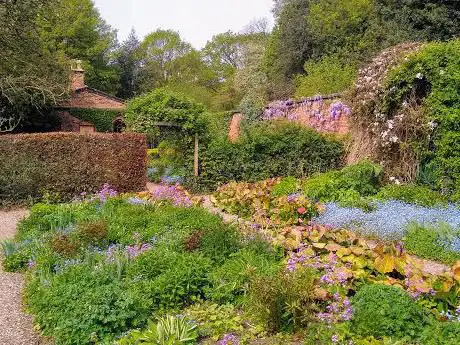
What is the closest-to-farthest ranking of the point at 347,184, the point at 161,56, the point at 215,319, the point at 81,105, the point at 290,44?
the point at 215,319 → the point at 347,184 → the point at 81,105 → the point at 290,44 → the point at 161,56

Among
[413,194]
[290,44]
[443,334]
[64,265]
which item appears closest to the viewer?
[443,334]

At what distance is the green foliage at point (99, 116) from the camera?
29375 millimetres

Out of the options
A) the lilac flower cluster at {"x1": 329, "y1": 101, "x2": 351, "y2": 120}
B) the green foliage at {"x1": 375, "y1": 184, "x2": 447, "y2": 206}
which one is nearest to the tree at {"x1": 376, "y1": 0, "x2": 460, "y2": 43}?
the lilac flower cluster at {"x1": 329, "y1": 101, "x2": 351, "y2": 120}

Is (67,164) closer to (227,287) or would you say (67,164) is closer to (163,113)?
(163,113)

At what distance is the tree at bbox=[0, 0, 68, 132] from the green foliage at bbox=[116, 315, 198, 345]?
1618 cm

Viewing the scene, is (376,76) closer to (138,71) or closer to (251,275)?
(251,275)

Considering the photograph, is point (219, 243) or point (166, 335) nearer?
point (166, 335)

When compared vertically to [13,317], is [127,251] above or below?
above

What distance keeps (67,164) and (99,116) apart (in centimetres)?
1794

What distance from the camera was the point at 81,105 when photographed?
29766 millimetres

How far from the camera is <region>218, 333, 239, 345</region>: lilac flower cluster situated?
3866 mm

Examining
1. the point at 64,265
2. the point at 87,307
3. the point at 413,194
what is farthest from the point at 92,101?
the point at 87,307

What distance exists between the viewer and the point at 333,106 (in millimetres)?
16250

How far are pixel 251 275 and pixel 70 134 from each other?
9524 mm
